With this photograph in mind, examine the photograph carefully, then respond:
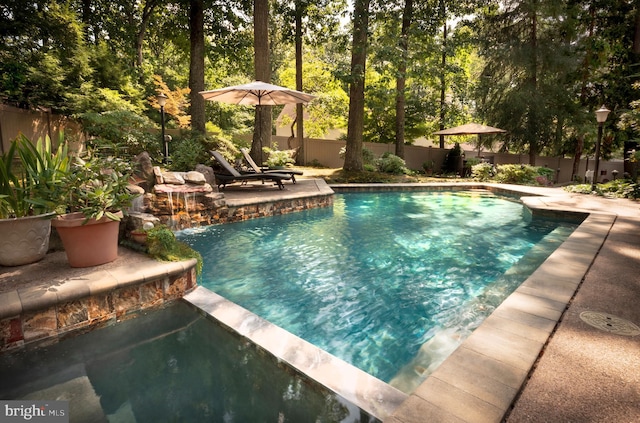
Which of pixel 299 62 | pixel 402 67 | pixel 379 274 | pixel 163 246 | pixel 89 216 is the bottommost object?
pixel 379 274

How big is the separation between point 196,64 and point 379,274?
34.4ft

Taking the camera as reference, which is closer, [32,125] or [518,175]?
[32,125]

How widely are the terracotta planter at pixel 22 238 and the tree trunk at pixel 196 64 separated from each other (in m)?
9.11

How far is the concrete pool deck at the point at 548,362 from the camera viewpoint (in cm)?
159

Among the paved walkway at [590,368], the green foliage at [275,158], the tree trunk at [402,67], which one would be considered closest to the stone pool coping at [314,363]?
the paved walkway at [590,368]

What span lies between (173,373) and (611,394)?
8.06 ft

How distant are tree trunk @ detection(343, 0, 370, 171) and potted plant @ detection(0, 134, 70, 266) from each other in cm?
976

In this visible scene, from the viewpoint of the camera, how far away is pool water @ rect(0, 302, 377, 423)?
1.92m

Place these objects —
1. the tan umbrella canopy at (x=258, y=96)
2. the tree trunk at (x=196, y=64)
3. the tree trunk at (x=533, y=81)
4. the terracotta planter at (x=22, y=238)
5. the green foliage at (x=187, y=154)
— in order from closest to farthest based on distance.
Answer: the terracotta planter at (x=22, y=238) → the tan umbrella canopy at (x=258, y=96) → the green foliage at (x=187, y=154) → the tree trunk at (x=196, y=64) → the tree trunk at (x=533, y=81)

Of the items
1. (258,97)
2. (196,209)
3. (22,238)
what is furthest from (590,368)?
(258,97)

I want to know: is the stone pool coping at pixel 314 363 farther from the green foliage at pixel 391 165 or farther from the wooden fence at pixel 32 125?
the green foliage at pixel 391 165

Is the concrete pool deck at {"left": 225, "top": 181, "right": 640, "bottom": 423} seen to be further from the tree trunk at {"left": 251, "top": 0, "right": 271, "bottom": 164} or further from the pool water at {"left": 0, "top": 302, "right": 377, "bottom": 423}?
the tree trunk at {"left": 251, "top": 0, "right": 271, "bottom": 164}

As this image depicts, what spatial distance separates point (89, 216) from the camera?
293 cm
